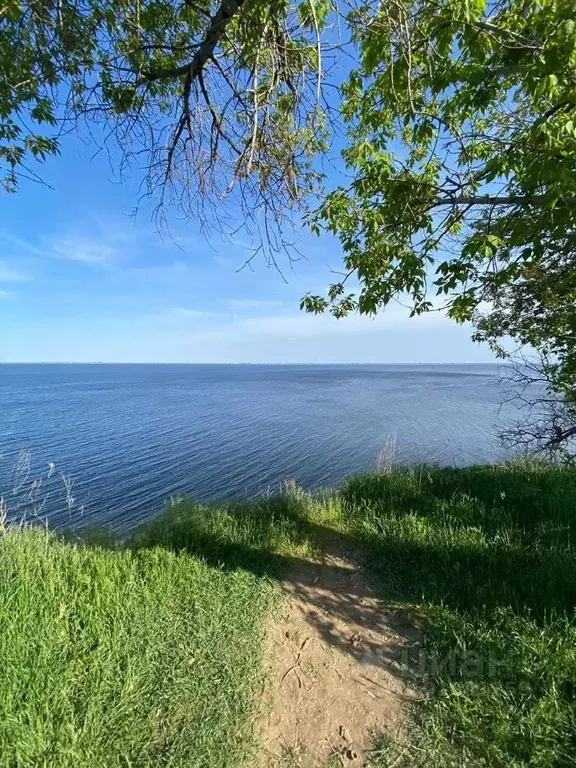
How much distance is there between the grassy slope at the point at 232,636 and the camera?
2299 mm

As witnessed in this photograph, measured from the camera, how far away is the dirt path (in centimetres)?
245

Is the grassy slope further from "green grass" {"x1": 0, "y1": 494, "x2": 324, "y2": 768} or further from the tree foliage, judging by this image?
the tree foliage

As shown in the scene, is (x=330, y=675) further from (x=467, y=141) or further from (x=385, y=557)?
(x=467, y=141)

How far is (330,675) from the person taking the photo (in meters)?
2.99

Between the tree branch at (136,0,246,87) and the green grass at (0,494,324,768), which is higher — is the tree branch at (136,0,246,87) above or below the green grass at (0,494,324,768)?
above

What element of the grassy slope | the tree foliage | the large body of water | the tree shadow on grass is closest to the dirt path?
the tree shadow on grass

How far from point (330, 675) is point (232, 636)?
0.88 metres

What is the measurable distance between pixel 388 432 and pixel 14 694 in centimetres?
2022

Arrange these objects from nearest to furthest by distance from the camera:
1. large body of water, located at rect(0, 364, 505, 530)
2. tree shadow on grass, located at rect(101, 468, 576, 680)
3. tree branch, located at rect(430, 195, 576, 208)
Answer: tree branch, located at rect(430, 195, 576, 208) → tree shadow on grass, located at rect(101, 468, 576, 680) → large body of water, located at rect(0, 364, 505, 530)

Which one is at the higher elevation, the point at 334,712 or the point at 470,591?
the point at 470,591

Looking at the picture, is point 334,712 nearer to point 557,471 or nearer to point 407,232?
point 407,232

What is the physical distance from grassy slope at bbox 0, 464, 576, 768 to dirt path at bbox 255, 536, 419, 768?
0.16 metres

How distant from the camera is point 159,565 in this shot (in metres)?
3.95

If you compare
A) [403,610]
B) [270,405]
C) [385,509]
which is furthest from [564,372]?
[270,405]
